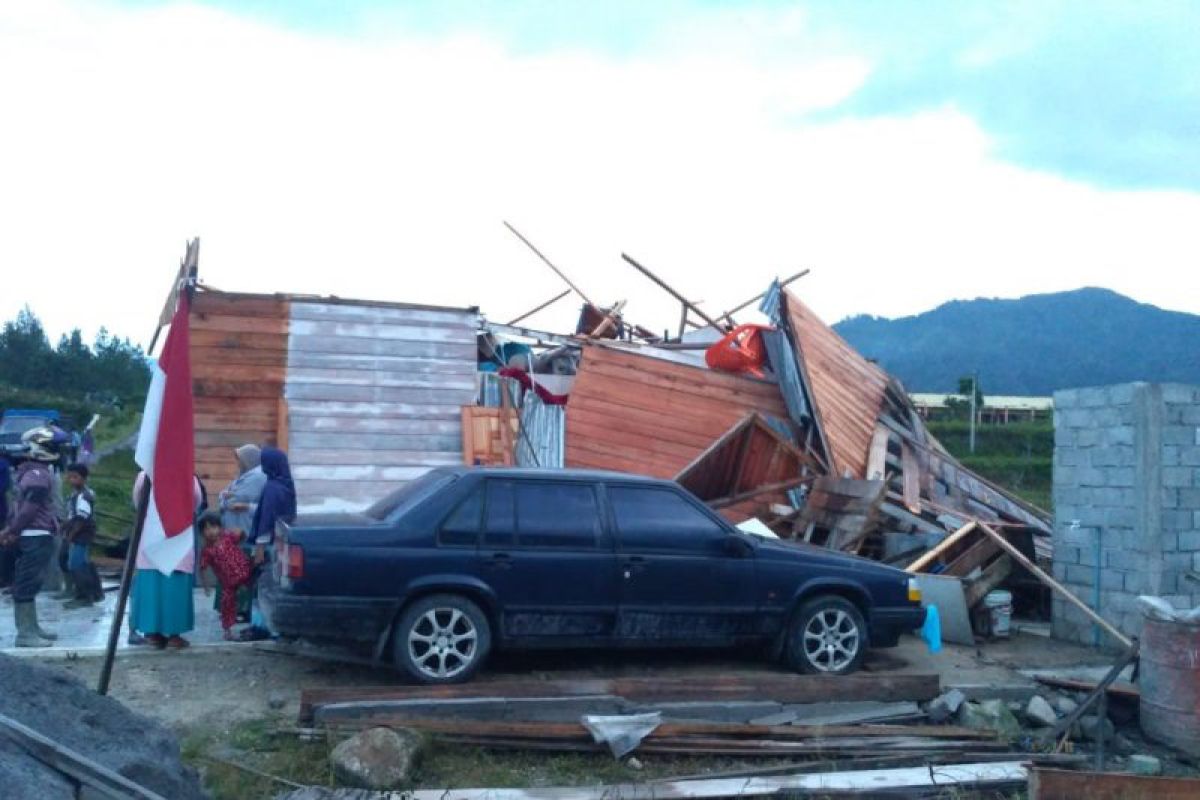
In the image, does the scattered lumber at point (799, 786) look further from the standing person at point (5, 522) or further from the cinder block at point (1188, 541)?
the standing person at point (5, 522)

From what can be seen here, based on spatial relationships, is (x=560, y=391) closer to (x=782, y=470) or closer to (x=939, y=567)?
(x=782, y=470)

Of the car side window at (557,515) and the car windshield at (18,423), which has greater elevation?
the car windshield at (18,423)

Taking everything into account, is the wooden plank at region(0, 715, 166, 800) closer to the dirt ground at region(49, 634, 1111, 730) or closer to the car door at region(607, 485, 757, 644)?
the dirt ground at region(49, 634, 1111, 730)

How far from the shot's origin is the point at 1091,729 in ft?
26.7

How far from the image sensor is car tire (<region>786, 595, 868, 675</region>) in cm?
866

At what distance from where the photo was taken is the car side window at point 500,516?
8.12 metres

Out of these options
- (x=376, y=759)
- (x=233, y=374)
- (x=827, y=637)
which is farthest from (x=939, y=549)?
(x=233, y=374)

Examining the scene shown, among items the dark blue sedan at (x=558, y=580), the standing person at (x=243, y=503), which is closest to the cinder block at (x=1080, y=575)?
the dark blue sedan at (x=558, y=580)

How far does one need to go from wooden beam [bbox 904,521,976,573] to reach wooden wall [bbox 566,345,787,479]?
313 cm

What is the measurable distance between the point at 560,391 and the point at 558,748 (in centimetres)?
801

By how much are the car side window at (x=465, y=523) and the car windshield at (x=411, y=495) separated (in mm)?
200

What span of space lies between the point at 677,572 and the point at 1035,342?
380ft

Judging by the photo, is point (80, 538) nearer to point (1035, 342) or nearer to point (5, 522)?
point (5, 522)

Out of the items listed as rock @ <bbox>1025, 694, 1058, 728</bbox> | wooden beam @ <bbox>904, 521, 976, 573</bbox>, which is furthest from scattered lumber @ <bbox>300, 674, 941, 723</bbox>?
wooden beam @ <bbox>904, 521, 976, 573</bbox>
